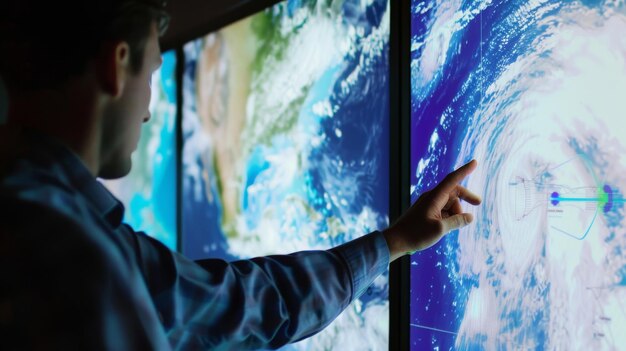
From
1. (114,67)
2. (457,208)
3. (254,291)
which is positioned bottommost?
(254,291)

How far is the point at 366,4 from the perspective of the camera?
1.12 m

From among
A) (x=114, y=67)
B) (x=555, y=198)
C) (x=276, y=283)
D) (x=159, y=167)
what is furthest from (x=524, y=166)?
(x=159, y=167)

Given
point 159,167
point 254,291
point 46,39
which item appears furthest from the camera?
point 159,167

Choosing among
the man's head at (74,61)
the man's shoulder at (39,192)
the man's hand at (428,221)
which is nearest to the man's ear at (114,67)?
the man's head at (74,61)

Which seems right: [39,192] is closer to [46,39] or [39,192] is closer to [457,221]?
[46,39]

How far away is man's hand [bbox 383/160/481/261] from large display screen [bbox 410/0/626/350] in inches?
2.7

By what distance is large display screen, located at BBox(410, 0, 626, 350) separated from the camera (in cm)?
68

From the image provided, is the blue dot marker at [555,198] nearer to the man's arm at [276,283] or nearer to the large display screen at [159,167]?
the man's arm at [276,283]

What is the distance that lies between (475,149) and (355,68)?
1.27 feet

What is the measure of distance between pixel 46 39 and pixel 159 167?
1.34 m

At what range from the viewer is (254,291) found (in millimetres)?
704

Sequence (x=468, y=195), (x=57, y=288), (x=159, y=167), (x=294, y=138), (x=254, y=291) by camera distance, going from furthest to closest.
Answer: (x=159, y=167)
(x=294, y=138)
(x=468, y=195)
(x=254, y=291)
(x=57, y=288)

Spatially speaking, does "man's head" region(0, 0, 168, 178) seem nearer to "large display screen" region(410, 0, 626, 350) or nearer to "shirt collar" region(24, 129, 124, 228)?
"shirt collar" region(24, 129, 124, 228)

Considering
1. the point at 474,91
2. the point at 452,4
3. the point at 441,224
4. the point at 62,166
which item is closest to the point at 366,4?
the point at 452,4
